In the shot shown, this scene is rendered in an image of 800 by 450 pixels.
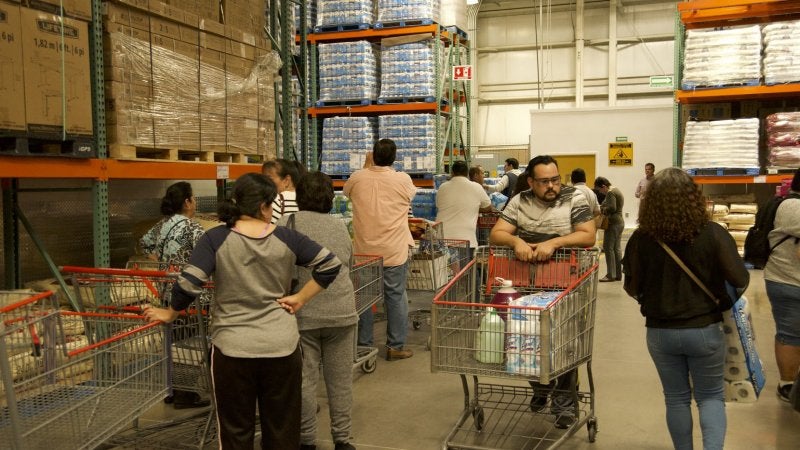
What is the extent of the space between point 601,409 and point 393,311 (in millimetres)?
1986

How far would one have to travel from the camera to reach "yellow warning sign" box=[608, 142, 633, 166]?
1873 cm

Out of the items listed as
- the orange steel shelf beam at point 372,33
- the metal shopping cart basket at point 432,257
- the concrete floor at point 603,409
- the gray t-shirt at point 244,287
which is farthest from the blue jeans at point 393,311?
the orange steel shelf beam at point 372,33

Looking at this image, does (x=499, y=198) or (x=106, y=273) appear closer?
(x=106, y=273)

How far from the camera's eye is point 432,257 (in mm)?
6941

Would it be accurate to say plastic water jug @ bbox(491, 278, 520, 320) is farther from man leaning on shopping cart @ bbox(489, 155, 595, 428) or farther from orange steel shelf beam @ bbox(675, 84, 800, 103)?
orange steel shelf beam @ bbox(675, 84, 800, 103)

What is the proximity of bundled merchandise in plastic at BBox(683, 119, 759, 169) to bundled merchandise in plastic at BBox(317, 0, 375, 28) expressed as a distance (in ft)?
16.3

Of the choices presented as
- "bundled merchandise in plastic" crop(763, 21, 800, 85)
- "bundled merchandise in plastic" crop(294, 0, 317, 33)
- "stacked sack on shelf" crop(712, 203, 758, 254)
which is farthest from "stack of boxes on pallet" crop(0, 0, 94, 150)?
"stacked sack on shelf" crop(712, 203, 758, 254)

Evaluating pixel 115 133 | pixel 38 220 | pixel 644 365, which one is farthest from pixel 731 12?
pixel 38 220

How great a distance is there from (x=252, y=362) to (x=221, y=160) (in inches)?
148

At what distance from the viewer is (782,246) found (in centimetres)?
490

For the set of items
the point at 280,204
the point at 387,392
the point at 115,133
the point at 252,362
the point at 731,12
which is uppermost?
the point at 731,12

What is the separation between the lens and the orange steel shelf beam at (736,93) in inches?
390

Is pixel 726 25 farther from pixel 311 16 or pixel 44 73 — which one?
pixel 44 73

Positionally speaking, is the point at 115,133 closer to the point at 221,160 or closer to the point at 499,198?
the point at 221,160
